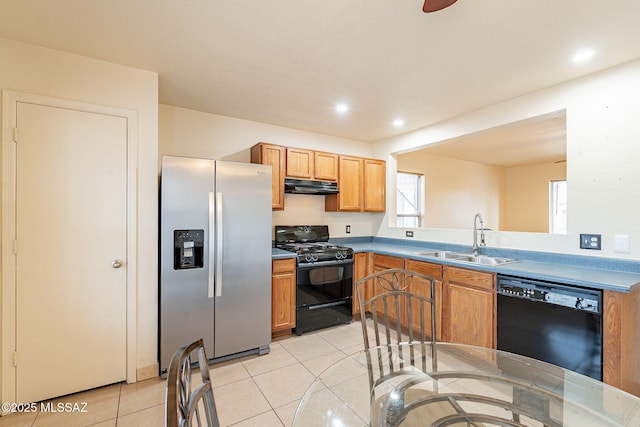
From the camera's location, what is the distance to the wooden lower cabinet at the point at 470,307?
241 centimetres

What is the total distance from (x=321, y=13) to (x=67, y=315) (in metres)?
2.72

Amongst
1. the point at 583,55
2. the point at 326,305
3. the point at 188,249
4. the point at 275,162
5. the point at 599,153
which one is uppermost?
the point at 583,55

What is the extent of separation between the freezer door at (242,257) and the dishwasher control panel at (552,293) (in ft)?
6.86

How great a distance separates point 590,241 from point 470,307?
1067 millimetres

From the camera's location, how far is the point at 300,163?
3.59 meters

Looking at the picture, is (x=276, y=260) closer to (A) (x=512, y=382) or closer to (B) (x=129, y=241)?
(B) (x=129, y=241)

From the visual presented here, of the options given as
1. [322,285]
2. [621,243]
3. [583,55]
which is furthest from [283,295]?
[583,55]

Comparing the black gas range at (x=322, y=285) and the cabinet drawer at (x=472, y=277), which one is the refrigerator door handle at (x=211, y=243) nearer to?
the black gas range at (x=322, y=285)

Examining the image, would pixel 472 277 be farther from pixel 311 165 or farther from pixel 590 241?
pixel 311 165

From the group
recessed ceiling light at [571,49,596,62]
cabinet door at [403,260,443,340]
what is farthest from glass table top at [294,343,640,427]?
recessed ceiling light at [571,49,596,62]

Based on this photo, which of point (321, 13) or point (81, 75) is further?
point (81, 75)

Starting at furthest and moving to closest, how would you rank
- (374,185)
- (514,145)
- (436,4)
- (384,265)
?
1. (514,145)
2. (374,185)
3. (384,265)
4. (436,4)

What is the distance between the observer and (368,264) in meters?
3.71

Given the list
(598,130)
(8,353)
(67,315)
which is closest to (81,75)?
(67,315)
